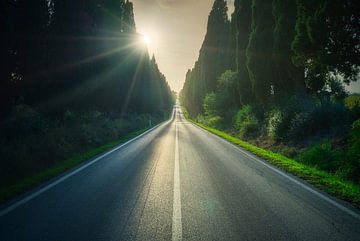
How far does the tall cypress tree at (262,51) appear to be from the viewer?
21.7 metres

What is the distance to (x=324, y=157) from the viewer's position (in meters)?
10.6

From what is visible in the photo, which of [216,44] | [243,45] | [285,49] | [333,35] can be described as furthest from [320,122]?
[216,44]

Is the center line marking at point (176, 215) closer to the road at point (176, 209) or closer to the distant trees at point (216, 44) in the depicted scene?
the road at point (176, 209)

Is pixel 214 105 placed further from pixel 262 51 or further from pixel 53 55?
pixel 53 55

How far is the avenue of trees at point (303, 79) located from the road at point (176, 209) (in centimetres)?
399

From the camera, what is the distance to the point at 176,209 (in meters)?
5.25

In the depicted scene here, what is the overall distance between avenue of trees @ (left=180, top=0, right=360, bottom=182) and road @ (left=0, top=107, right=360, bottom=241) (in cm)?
399

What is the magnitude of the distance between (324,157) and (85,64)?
642 inches

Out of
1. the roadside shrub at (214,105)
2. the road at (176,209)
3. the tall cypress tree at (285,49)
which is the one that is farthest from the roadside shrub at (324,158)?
the roadside shrub at (214,105)

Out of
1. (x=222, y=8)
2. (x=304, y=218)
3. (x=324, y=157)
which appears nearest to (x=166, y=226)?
(x=304, y=218)

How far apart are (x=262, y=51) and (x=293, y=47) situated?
29.8 ft

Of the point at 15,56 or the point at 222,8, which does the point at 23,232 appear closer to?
the point at 15,56

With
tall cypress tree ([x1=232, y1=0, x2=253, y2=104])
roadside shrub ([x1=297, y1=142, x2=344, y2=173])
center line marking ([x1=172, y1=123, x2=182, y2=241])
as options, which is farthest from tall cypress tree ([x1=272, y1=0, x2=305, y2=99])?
center line marking ([x1=172, y1=123, x2=182, y2=241])

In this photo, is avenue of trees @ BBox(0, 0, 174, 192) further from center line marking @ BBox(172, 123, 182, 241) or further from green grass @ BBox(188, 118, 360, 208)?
→ green grass @ BBox(188, 118, 360, 208)
